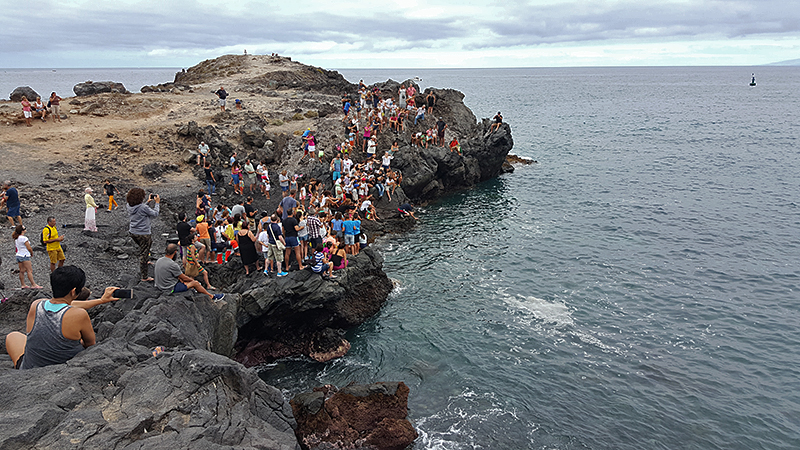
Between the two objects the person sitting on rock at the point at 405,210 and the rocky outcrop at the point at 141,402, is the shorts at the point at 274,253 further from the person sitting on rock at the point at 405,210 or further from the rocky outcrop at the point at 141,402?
the person sitting on rock at the point at 405,210

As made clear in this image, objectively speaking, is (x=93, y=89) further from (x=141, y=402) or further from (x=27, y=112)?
(x=141, y=402)

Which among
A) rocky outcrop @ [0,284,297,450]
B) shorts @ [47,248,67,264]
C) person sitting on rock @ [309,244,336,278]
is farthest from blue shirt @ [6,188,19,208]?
person sitting on rock @ [309,244,336,278]

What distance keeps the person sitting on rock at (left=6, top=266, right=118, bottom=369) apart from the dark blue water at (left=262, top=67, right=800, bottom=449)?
9.02m

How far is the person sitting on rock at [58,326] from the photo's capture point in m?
7.63

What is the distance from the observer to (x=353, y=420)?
13633mm

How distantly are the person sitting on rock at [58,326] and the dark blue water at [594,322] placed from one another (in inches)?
355

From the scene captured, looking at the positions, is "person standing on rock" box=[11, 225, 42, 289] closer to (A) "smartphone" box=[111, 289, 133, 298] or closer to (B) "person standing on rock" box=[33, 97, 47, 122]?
(A) "smartphone" box=[111, 289, 133, 298]

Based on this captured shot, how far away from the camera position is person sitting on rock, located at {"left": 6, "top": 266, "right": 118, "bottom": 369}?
7.63 metres

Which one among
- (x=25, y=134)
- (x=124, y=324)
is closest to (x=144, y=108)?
(x=25, y=134)

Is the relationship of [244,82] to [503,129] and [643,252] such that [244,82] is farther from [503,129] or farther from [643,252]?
[643,252]

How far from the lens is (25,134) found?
32.3 meters

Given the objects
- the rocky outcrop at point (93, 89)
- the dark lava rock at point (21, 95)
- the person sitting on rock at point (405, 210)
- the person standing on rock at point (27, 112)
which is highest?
the rocky outcrop at point (93, 89)

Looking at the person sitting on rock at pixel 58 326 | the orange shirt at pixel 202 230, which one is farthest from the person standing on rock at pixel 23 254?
the person sitting on rock at pixel 58 326

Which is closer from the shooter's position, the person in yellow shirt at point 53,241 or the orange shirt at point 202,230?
the person in yellow shirt at point 53,241
